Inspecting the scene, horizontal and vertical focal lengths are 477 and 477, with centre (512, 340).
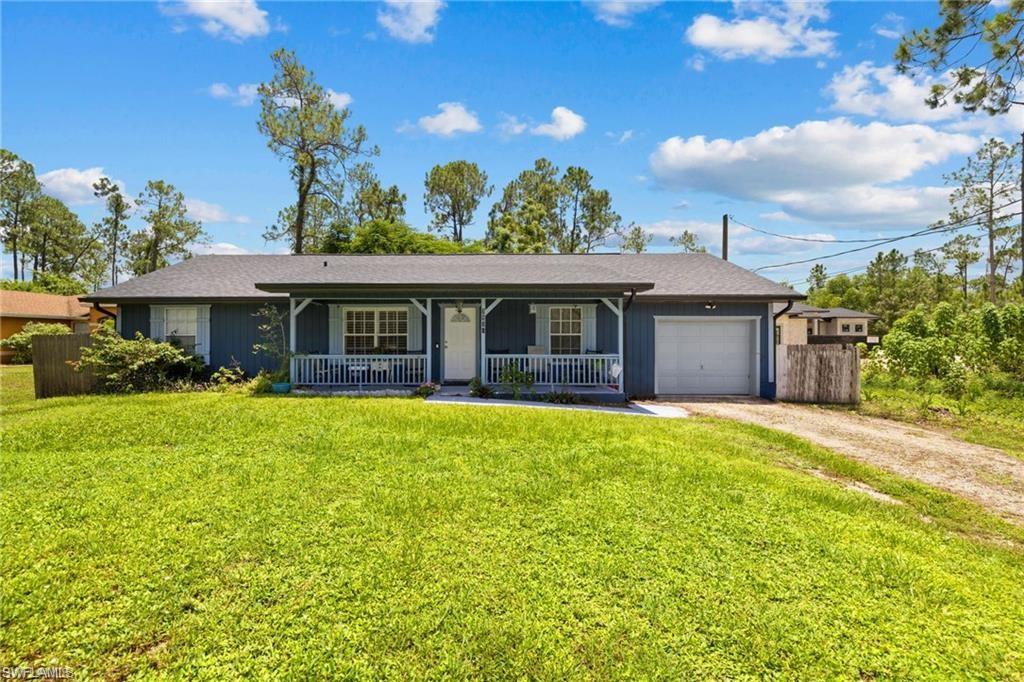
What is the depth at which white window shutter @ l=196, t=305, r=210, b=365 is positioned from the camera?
13062 millimetres

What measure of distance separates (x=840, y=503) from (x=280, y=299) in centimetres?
1278

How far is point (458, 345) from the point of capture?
12727 mm

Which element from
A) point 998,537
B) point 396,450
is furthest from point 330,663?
point 998,537

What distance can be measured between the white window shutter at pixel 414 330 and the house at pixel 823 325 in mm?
16331

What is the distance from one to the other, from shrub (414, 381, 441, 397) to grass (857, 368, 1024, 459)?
9826mm

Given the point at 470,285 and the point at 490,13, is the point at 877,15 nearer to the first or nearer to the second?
the point at 490,13

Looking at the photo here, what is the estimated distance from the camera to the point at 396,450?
598 centimetres

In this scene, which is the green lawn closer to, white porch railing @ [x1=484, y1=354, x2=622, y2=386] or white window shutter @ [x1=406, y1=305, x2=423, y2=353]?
white porch railing @ [x1=484, y1=354, x2=622, y2=386]

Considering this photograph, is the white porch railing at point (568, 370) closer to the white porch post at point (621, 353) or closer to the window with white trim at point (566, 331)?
the white porch post at point (621, 353)

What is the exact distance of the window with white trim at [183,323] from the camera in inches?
517

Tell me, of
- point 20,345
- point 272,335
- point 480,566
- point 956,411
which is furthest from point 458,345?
point 20,345

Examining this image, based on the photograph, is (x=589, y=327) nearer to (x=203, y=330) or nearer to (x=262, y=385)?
(x=262, y=385)

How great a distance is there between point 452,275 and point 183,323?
774 centimetres

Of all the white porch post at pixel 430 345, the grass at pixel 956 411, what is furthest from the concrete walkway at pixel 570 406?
the grass at pixel 956 411
